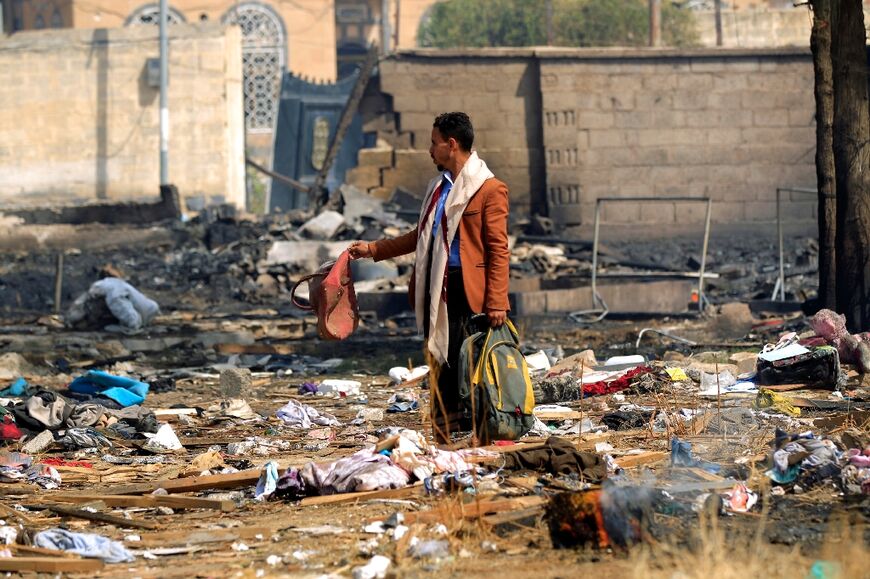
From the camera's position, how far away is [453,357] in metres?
6.71

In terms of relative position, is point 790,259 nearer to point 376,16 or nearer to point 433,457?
point 433,457

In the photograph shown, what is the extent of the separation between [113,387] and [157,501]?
3.86 meters

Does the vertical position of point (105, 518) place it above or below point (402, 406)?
above

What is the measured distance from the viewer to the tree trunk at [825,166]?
37.4ft

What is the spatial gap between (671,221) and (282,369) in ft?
44.7

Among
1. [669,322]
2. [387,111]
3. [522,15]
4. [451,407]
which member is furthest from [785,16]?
[451,407]

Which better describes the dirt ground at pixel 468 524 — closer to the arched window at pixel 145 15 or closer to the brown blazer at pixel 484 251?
the brown blazer at pixel 484 251

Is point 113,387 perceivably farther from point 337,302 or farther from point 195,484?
point 195,484

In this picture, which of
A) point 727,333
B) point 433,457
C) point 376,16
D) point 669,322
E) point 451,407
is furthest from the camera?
point 376,16

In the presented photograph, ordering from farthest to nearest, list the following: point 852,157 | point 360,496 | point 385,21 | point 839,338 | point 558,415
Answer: point 385,21 → point 852,157 → point 839,338 → point 558,415 → point 360,496

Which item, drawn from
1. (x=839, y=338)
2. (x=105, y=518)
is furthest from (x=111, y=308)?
(x=105, y=518)

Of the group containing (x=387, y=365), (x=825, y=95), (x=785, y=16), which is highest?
(x=785, y=16)

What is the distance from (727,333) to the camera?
12961 millimetres

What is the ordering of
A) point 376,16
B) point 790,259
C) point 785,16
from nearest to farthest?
point 790,259 → point 785,16 → point 376,16
